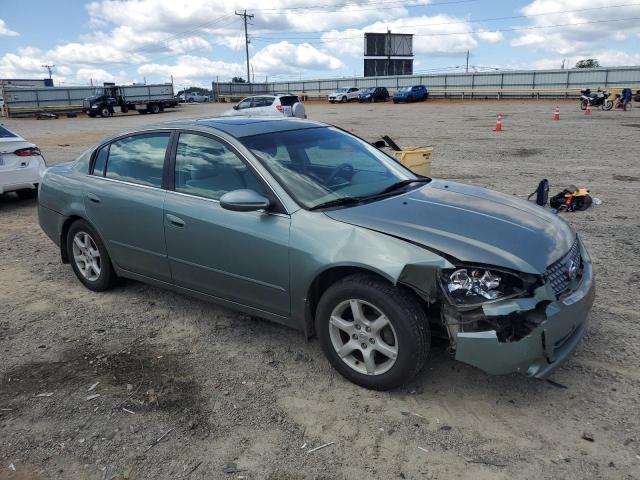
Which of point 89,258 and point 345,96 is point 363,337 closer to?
point 89,258

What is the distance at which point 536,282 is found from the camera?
2.95 m

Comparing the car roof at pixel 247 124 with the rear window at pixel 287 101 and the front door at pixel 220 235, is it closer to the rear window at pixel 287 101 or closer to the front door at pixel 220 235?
the front door at pixel 220 235

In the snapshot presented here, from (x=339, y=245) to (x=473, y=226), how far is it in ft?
2.74

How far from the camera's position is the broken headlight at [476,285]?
9.56ft

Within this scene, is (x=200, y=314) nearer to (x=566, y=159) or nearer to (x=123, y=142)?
(x=123, y=142)

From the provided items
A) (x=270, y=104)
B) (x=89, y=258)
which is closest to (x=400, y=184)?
(x=89, y=258)

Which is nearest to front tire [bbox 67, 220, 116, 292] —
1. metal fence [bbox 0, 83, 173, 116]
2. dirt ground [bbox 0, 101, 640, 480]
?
dirt ground [bbox 0, 101, 640, 480]

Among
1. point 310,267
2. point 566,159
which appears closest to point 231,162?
point 310,267

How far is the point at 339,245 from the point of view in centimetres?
321

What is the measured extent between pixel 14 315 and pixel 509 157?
11.2 metres

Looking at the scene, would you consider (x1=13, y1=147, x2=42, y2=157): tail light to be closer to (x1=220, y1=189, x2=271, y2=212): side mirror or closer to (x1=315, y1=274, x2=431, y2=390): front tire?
(x1=220, y1=189, x2=271, y2=212): side mirror

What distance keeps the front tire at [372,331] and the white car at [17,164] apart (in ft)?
23.0

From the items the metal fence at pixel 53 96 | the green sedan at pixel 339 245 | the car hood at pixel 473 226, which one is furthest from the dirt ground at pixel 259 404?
the metal fence at pixel 53 96

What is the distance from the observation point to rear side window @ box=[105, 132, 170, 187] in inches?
170
